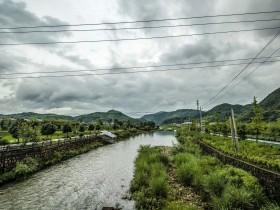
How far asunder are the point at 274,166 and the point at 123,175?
1466 cm

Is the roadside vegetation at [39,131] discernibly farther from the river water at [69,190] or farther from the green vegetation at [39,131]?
the river water at [69,190]

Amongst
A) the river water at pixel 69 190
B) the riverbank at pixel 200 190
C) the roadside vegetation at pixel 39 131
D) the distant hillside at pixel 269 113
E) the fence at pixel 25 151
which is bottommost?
the river water at pixel 69 190

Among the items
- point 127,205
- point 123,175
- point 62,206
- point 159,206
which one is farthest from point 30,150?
point 159,206

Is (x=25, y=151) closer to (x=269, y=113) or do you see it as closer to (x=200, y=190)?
(x=200, y=190)

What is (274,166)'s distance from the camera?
43.7 ft

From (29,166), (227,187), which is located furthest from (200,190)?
(29,166)

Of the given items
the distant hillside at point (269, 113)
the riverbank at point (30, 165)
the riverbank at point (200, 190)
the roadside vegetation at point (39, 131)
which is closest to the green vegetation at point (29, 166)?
the riverbank at point (30, 165)

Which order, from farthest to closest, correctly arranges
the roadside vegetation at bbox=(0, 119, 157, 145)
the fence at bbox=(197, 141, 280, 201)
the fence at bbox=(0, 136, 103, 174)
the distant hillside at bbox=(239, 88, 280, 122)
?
the distant hillside at bbox=(239, 88, 280, 122)
the roadside vegetation at bbox=(0, 119, 157, 145)
the fence at bbox=(0, 136, 103, 174)
the fence at bbox=(197, 141, 280, 201)

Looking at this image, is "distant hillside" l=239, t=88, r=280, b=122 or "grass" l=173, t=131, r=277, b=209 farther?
"distant hillside" l=239, t=88, r=280, b=122

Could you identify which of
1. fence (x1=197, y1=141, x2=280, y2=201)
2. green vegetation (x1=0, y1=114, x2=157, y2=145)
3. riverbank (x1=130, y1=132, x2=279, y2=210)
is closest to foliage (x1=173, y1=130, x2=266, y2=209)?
riverbank (x1=130, y1=132, x2=279, y2=210)

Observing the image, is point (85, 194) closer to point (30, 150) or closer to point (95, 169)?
point (95, 169)

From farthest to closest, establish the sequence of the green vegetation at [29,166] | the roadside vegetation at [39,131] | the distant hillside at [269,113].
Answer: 1. the distant hillside at [269,113]
2. the roadside vegetation at [39,131]
3. the green vegetation at [29,166]

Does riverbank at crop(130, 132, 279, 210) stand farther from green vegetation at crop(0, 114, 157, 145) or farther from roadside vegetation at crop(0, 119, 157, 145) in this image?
green vegetation at crop(0, 114, 157, 145)

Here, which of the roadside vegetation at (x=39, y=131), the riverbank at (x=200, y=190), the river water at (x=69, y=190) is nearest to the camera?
the riverbank at (x=200, y=190)
